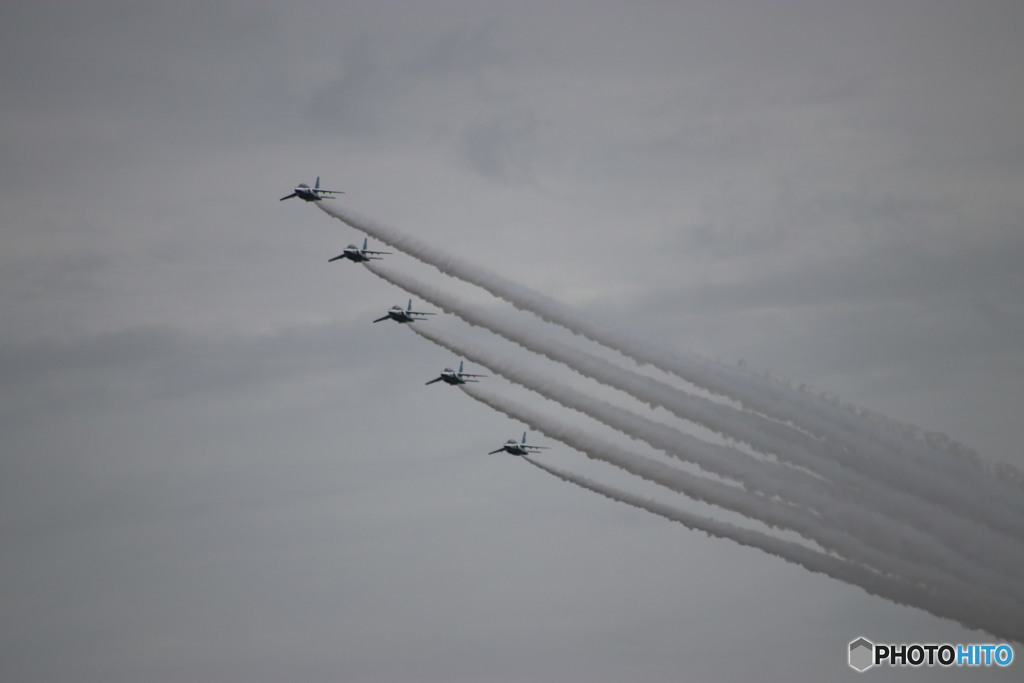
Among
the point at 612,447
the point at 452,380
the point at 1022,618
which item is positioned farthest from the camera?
the point at 452,380

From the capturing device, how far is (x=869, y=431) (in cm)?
11750

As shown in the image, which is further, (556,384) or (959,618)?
(556,384)

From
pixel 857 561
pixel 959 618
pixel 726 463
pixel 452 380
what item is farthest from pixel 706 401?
pixel 452 380

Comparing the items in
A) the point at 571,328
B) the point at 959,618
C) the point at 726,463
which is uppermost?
the point at 571,328

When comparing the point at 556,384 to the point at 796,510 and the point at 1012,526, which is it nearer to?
the point at 796,510

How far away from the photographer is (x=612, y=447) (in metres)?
120

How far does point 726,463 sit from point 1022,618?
21.9 metres

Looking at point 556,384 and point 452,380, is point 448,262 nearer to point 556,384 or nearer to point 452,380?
point 556,384

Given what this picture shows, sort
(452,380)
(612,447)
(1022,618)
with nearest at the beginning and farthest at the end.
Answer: (1022,618)
(612,447)
(452,380)

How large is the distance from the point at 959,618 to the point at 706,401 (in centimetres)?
2232

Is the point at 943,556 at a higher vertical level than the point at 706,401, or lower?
lower

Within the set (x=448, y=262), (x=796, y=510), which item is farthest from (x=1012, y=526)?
(x=448, y=262)

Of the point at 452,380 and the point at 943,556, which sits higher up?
the point at 452,380

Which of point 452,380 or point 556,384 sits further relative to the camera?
point 452,380
